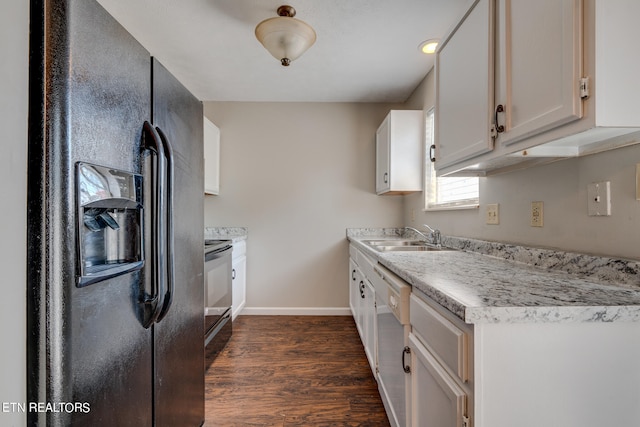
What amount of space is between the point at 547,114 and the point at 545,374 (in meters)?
0.69

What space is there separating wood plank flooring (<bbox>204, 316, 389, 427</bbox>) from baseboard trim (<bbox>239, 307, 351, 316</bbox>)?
0.38 metres

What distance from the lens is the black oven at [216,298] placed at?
1.99m

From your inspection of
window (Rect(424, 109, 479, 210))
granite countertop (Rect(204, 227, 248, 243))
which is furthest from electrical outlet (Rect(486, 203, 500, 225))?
granite countertop (Rect(204, 227, 248, 243))

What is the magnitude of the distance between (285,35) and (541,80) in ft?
4.65

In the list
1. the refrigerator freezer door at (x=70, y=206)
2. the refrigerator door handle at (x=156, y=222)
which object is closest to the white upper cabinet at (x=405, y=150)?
the refrigerator door handle at (x=156, y=222)

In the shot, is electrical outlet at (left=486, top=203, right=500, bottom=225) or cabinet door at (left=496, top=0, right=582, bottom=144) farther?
electrical outlet at (left=486, top=203, right=500, bottom=225)

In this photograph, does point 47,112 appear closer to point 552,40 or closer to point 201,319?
point 201,319

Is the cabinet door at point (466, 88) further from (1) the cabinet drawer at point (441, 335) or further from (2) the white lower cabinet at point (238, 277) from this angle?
(2) the white lower cabinet at point (238, 277)

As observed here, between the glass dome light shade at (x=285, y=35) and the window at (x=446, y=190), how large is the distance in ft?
4.16

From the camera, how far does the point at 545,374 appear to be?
69 centimetres

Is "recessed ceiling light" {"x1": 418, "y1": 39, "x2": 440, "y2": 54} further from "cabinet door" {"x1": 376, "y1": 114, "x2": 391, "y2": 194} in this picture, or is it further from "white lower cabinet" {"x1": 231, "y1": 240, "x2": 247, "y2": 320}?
"white lower cabinet" {"x1": 231, "y1": 240, "x2": 247, "y2": 320}

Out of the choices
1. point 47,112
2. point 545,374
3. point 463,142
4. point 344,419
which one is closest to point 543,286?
point 545,374

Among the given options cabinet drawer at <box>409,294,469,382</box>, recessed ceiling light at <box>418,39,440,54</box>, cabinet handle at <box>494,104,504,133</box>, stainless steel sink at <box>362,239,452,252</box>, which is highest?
recessed ceiling light at <box>418,39,440,54</box>

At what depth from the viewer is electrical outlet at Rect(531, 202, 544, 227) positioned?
128cm
